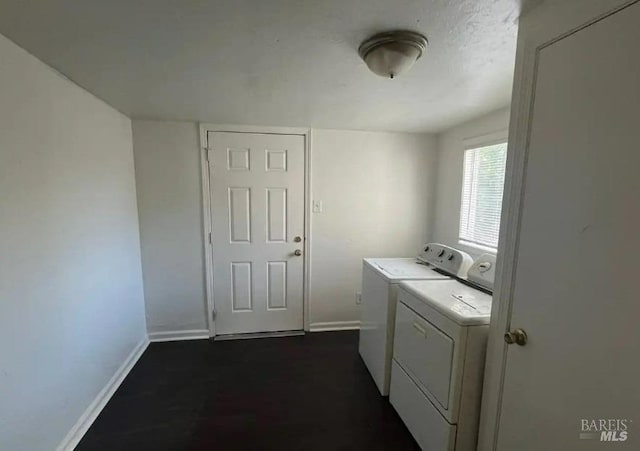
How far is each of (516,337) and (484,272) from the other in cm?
79

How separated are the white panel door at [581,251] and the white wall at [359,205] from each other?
2.01 metres

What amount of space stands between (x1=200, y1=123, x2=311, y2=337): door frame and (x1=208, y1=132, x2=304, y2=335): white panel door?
0.12 ft

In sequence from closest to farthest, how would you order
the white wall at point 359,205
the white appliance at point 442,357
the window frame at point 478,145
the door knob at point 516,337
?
the door knob at point 516,337 → the white appliance at point 442,357 → the window frame at point 478,145 → the white wall at point 359,205

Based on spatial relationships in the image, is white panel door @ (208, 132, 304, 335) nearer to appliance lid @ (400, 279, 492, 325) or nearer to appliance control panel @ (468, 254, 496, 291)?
appliance lid @ (400, 279, 492, 325)

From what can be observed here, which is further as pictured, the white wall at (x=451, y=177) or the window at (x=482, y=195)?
the white wall at (x=451, y=177)

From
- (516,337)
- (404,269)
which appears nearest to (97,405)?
(404,269)

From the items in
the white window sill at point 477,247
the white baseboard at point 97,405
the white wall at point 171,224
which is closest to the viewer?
the white baseboard at point 97,405

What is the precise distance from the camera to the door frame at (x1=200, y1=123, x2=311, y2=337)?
2.77 meters

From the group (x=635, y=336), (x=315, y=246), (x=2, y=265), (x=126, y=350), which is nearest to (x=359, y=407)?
(x=315, y=246)

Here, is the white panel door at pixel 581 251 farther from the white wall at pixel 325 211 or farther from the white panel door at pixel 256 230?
the white panel door at pixel 256 230

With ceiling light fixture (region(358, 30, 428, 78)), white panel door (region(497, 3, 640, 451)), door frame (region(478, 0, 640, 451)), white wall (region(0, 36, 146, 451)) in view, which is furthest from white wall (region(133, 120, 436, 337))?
white panel door (region(497, 3, 640, 451))

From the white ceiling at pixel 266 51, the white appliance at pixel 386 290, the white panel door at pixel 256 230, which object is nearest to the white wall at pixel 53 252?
the white ceiling at pixel 266 51

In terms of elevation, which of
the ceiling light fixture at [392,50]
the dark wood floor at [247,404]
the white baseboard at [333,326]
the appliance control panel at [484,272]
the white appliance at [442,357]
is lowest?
the dark wood floor at [247,404]

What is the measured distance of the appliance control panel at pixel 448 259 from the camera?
2.10 metres
